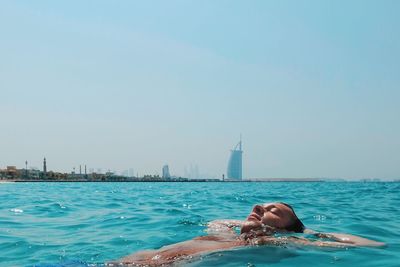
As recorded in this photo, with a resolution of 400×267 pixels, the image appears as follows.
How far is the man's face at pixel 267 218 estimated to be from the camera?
687 cm

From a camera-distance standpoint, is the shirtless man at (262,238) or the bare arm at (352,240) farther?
the bare arm at (352,240)

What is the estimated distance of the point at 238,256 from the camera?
19.2 feet

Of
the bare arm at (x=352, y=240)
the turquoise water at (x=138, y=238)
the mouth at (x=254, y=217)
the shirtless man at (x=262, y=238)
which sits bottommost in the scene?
the turquoise water at (x=138, y=238)

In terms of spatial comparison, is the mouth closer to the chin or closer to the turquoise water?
the chin

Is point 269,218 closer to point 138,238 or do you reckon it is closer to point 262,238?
point 262,238

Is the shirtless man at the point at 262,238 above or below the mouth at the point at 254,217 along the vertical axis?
below

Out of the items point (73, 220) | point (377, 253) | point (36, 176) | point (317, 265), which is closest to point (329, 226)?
point (377, 253)

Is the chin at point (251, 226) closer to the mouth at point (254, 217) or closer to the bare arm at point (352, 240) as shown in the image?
the mouth at point (254, 217)

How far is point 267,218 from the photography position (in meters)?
6.89

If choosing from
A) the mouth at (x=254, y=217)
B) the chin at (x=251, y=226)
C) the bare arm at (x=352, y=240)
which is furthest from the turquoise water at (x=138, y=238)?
the mouth at (x=254, y=217)

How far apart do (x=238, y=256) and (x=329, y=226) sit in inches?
215

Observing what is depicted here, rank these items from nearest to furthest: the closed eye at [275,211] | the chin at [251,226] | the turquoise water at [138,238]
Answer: the turquoise water at [138,238], the chin at [251,226], the closed eye at [275,211]

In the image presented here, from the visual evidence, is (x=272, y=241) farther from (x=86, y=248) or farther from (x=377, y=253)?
(x=86, y=248)

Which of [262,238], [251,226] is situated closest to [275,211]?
[251,226]
